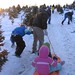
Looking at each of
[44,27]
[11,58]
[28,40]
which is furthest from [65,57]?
[28,40]

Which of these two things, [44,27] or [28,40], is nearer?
[44,27]

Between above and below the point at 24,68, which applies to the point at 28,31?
above

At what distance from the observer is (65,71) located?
9.02m

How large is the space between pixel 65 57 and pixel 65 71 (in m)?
1.81

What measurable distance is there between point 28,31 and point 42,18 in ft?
2.57

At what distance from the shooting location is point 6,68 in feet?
30.5

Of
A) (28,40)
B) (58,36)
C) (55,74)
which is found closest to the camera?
(55,74)

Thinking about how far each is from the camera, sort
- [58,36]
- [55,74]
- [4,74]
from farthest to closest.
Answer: [58,36] → [4,74] → [55,74]

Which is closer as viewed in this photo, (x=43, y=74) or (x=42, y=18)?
(x=43, y=74)

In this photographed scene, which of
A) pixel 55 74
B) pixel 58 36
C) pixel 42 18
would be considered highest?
pixel 42 18

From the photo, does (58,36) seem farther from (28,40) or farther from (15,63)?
(15,63)

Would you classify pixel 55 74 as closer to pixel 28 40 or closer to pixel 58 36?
pixel 28 40

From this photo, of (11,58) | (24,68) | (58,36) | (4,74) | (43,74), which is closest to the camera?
(43,74)

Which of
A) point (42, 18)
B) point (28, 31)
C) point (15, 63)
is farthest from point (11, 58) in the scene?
point (42, 18)
